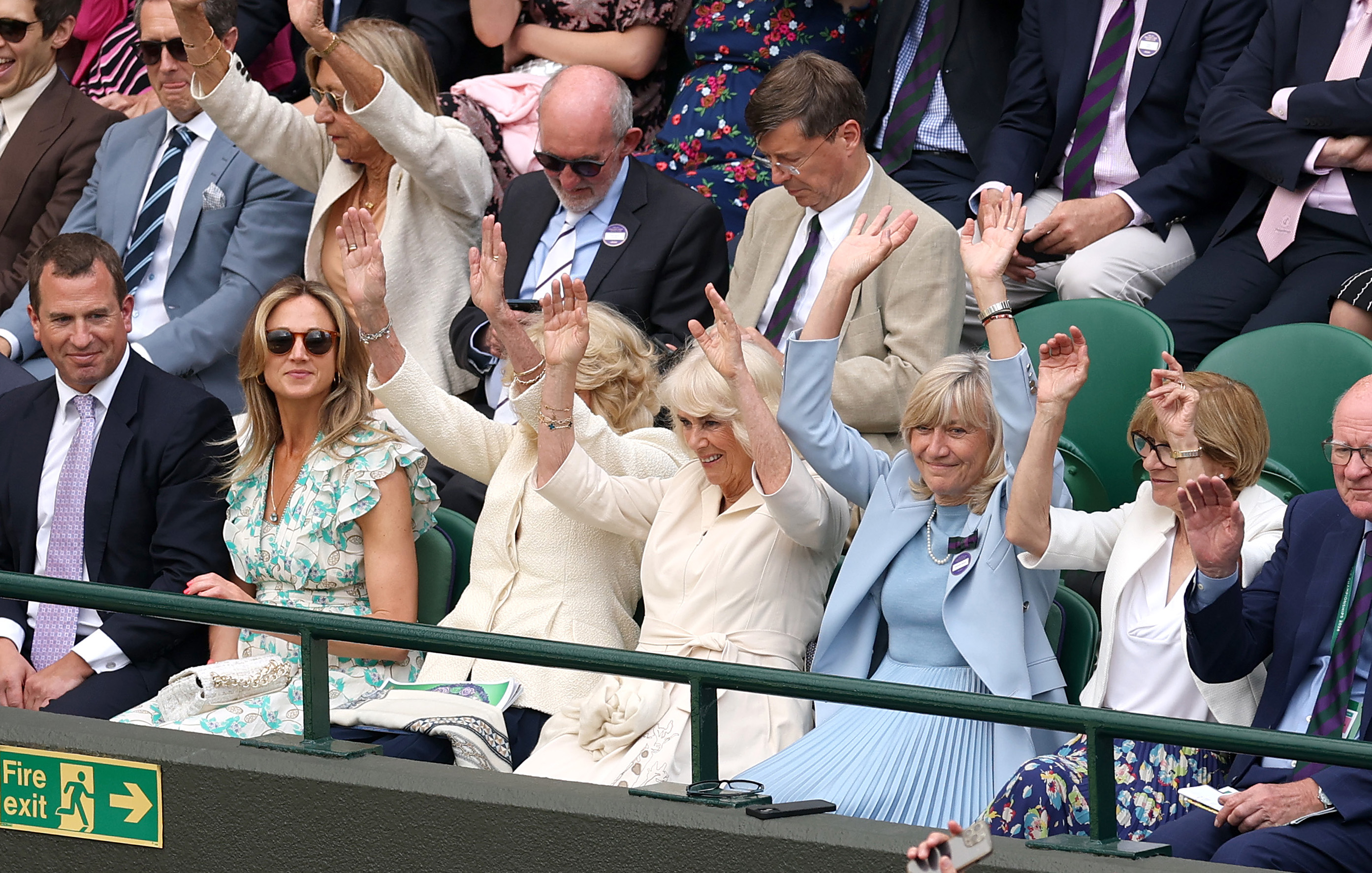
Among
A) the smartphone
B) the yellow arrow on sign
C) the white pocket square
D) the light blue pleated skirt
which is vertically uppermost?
the white pocket square

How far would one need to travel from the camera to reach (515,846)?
3148mm

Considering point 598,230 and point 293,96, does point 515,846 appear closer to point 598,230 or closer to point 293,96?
point 598,230

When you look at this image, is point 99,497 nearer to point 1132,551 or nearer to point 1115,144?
point 1132,551

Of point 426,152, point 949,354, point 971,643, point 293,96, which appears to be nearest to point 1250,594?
point 971,643

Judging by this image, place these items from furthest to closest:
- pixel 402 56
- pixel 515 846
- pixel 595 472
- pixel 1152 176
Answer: pixel 402 56, pixel 1152 176, pixel 595 472, pixel 515 846

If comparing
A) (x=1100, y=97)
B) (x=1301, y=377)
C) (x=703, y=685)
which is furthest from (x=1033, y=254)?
(x=703, y=685)

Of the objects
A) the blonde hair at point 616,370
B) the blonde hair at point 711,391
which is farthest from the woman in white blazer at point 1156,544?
the blonde hair at point 616,370

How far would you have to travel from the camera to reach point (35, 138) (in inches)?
243

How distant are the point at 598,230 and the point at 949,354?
1161 mm

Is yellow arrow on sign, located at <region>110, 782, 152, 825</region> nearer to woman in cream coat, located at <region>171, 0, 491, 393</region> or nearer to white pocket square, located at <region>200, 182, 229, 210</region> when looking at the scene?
woman in cream coat, located at <region>171, 0, 491, 393</region>

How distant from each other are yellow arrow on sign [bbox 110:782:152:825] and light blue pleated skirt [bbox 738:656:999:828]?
3.83ft

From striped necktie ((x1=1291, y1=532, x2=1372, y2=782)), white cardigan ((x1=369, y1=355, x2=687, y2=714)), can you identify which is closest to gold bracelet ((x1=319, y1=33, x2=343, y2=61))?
white cardigan ((x1=369, y1=355, x2=687, y2=714))

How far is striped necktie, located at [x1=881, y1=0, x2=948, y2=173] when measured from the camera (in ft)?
17.9

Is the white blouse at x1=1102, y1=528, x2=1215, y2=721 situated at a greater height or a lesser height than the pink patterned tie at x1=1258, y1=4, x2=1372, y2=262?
lesser
